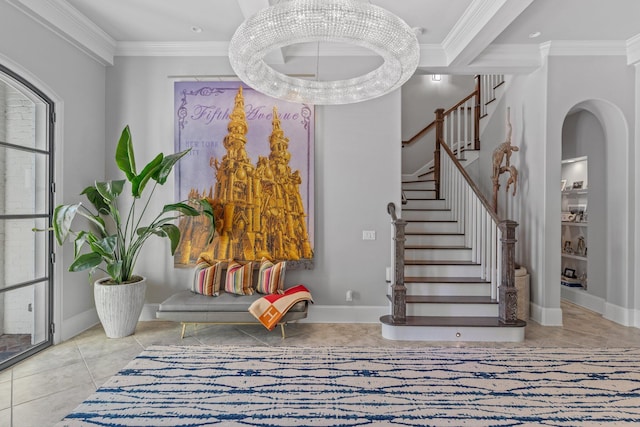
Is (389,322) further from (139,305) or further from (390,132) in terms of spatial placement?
(139,305)

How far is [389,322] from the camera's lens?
139 inches

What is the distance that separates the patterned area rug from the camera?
217 centimetres

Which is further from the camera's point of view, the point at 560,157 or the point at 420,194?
the point at 420,194

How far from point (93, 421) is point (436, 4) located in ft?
13.5

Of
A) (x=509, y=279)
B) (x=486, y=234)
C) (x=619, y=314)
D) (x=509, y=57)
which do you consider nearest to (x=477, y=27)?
(x=509, y=57)

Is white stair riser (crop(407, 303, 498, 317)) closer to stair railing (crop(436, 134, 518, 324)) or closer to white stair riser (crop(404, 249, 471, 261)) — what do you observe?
stair railing (crop(436, 134, 518, 324))

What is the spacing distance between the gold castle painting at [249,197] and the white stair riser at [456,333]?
1306 millimetres

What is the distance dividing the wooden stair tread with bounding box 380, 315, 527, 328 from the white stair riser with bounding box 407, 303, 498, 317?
48mm

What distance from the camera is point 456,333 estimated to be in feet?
11.4

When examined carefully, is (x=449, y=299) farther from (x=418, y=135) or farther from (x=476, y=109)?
(x=418, y=135)

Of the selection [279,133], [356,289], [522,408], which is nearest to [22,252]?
[279,133]

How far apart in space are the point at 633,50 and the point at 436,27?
2287 mm

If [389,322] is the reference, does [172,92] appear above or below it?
above

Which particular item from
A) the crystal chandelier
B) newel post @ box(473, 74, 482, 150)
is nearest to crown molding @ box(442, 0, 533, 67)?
the crystal chandelier
